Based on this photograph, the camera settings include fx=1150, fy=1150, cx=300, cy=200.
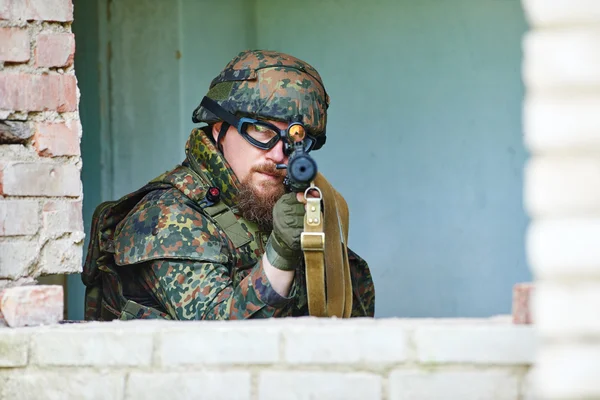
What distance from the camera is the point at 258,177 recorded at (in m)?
3.80

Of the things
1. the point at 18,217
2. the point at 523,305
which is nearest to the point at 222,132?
the point at 18,217

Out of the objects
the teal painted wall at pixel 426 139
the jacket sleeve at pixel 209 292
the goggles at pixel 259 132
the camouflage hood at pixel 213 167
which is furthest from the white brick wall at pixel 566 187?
the teal painted wall at pixel 426 139

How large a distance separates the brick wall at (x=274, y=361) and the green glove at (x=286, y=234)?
0.74 m

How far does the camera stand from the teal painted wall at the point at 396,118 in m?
4.66

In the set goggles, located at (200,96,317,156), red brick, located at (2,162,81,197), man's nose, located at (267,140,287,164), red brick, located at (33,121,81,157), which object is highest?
goggles, located at (200,96,317,156)

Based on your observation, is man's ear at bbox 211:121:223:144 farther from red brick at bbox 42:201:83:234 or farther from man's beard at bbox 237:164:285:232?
red brick at bbox 42:201:83:234

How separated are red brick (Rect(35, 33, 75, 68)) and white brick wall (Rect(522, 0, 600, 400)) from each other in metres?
1.52

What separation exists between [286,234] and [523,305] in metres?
1.01

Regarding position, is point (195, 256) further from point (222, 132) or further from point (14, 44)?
point (14, 44)

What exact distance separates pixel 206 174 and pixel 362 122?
1.27 meters

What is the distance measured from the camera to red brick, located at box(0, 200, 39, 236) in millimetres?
2816

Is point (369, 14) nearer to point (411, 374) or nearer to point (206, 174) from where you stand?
point (206, 174)

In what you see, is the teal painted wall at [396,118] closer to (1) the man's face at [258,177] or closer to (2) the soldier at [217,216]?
(2) the soldier at [217,216]

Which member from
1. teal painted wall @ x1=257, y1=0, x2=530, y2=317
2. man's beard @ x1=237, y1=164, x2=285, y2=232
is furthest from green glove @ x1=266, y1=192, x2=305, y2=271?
teal painted wall @ x1=257, y1=0, x2=530, y2=317
